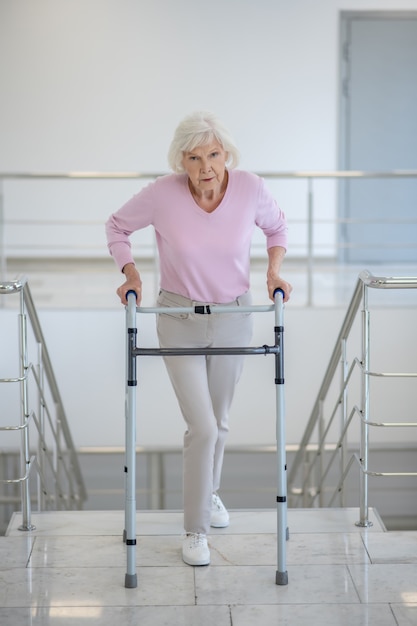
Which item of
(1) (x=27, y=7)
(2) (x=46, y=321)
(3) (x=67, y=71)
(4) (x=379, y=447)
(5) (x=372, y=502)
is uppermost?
(1) (x=27, y=7)

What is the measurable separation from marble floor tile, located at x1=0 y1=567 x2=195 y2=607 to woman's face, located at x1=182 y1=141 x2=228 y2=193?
1.14 m

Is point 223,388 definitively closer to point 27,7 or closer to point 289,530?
point 289,530

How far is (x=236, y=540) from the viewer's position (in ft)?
10.1

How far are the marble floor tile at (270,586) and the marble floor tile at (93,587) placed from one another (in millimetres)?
55

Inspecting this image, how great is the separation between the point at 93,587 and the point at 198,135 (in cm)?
132

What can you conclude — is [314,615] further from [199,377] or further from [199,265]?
[199,265]

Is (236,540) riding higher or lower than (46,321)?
lower

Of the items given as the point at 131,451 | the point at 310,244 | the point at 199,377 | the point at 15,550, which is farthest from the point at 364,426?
the point at 310,244

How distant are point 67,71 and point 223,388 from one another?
19.3 ft

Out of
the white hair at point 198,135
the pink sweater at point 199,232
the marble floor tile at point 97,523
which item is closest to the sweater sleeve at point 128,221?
the pink sweater at point 199,232

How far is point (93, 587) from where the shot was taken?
2693 mm

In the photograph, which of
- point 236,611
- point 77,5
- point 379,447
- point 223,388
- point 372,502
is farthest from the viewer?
point 77,5

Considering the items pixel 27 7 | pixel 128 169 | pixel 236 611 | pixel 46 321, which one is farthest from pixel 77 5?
pixel 236 611

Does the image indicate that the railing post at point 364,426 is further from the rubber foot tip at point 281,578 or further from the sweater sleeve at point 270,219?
the rubber foot tip at point 281,578
